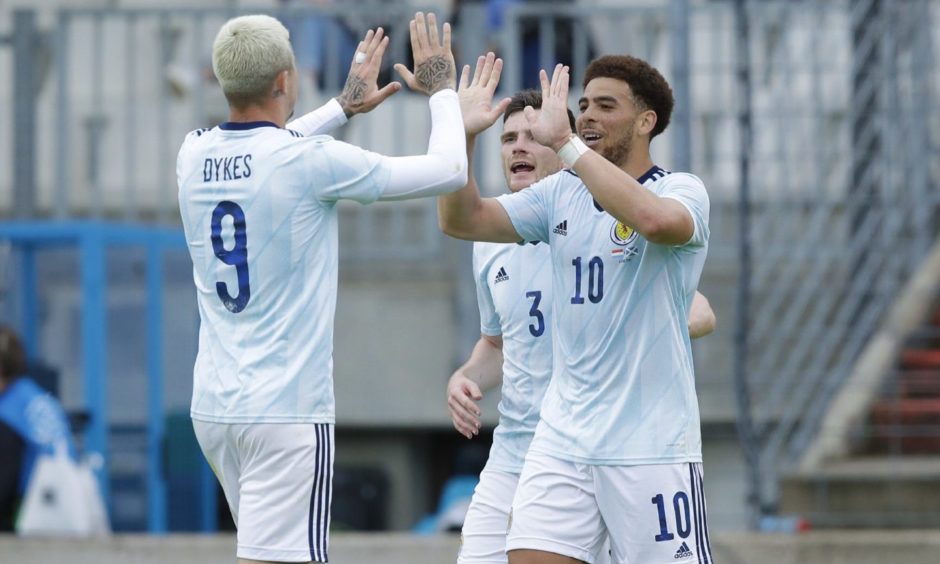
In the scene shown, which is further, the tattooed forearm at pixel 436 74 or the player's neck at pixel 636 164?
the player's neck at pixel 636 164

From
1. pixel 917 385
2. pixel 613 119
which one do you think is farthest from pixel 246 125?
pixel 917 385

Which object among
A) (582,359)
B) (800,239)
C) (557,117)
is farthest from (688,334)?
(800,239)

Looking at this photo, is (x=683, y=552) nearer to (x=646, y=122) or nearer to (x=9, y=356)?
(x=646, y=122)

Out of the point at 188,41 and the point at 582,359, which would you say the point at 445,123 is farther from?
the point at 188,41

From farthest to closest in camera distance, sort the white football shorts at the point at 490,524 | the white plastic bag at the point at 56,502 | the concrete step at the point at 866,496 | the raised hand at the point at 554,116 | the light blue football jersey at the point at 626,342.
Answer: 1. the concrete step at the point at 866,496
2. the white plastic bag at the point at 56,502
3. the white football shorts at the point at 490,524
4. the light blue football jersey at the point at 626,342
5. the raised hand at the point at 554,116

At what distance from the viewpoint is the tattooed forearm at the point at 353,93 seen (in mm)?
5633

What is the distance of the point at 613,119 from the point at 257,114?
45.1 inches

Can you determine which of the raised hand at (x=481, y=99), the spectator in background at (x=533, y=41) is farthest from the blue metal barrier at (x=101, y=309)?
the raised hand at (x=481, y=99)

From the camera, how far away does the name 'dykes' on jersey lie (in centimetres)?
514

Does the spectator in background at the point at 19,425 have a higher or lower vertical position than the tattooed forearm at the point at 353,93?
lower

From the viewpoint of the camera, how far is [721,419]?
10734mm

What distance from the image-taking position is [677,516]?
5395mm

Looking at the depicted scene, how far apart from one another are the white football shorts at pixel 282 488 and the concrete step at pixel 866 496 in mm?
4876

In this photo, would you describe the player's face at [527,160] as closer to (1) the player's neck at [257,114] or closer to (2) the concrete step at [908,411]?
(1) the player's neck at [257,114]
